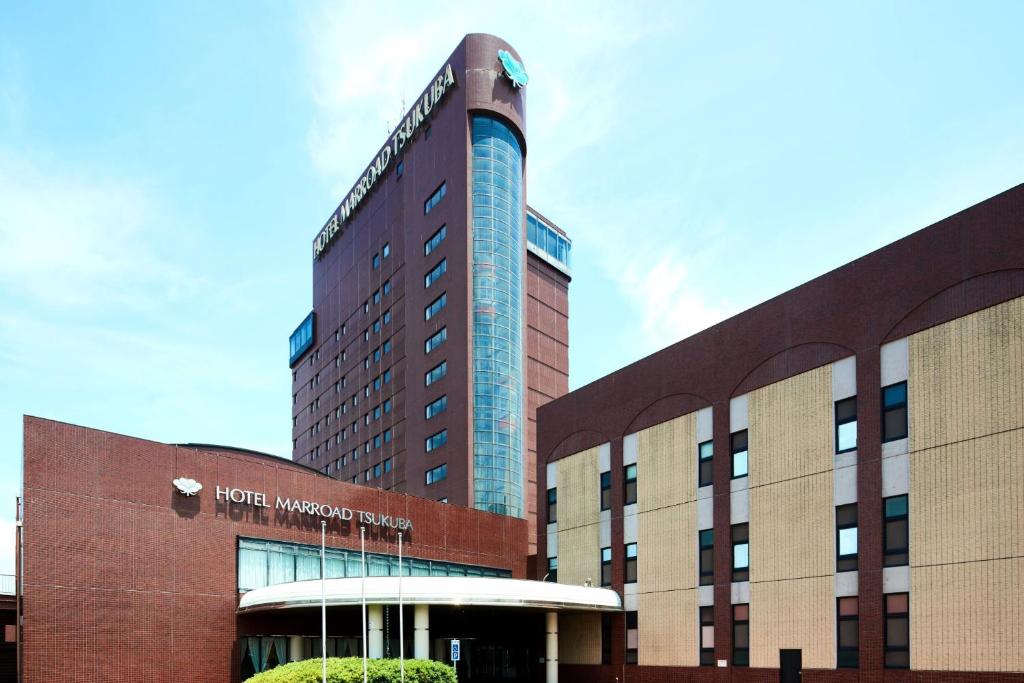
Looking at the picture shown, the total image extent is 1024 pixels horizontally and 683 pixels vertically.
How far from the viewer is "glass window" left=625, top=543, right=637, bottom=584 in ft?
148

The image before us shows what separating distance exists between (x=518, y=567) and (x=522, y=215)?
1466 inches

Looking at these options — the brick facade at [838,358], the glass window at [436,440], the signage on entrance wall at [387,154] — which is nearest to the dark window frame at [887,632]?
the brick facade at [838,358]

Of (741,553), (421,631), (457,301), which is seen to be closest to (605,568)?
(741,553)

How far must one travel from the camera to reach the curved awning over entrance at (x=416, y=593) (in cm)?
3884

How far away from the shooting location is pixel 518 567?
59.6 meters

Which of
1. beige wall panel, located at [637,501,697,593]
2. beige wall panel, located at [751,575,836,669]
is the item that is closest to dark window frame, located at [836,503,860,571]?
beige wall panel, located at [751,575,836,669]

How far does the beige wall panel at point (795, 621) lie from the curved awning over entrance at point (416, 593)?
30.2ft

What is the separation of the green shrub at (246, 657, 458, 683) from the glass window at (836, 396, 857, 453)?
18276mm

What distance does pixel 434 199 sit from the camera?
8462cm

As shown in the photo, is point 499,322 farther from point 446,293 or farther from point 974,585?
point 974,585

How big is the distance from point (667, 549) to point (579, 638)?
27.3ft

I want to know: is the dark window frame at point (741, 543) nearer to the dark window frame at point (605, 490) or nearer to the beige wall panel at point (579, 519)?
the dark window frame at point (605, 490)

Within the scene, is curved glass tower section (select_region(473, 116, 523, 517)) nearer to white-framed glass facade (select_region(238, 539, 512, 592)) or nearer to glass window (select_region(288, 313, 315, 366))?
white-framed glass facade (select_region(238, 539, 512, 592))

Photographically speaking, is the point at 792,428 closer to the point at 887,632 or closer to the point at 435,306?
the point at 887,632
